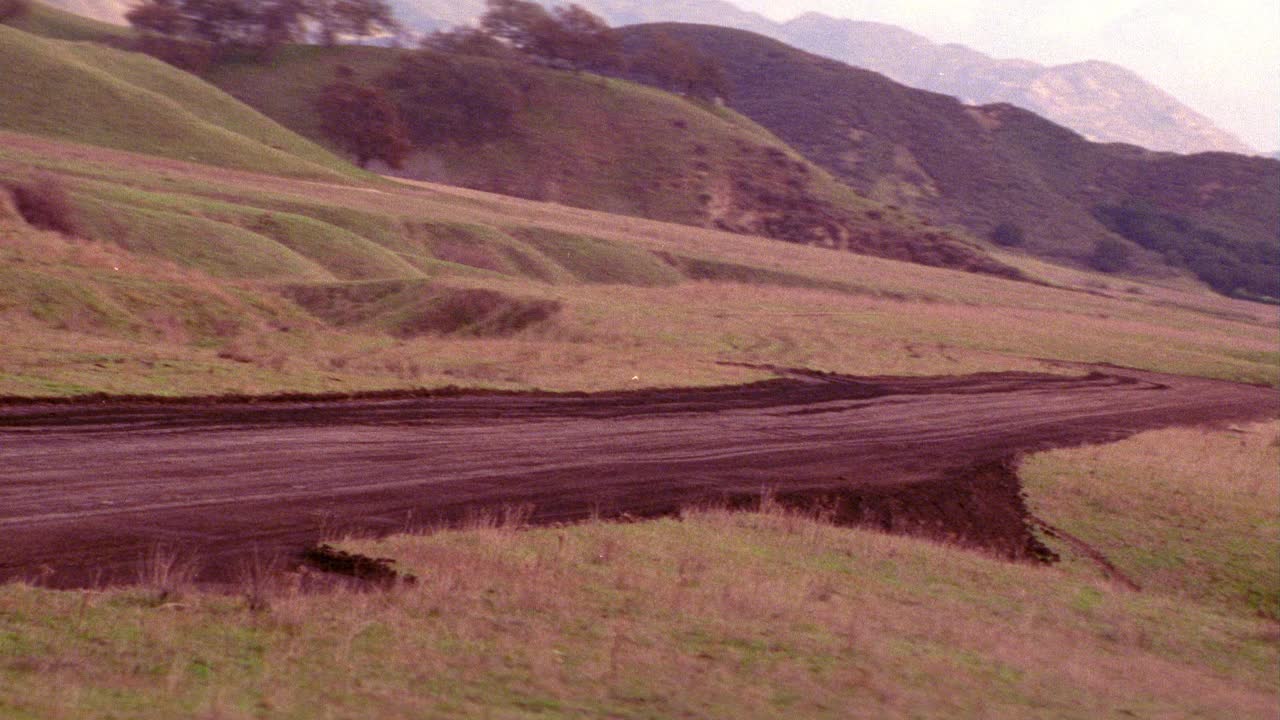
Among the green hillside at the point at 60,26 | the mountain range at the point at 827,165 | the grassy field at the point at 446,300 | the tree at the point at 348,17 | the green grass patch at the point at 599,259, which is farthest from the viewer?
the tree at the point at 348,17

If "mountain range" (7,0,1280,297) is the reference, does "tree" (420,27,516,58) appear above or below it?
above

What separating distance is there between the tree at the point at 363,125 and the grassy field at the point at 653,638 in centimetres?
8775

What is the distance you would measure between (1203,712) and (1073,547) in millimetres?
10301

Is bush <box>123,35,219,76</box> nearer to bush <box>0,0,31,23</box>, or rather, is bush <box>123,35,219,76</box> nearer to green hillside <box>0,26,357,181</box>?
bush <box>0,0,31,23</box>

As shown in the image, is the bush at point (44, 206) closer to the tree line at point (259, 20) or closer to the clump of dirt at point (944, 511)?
the clump of dirt at point (944, 511)

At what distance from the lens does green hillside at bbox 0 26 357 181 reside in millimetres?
70500

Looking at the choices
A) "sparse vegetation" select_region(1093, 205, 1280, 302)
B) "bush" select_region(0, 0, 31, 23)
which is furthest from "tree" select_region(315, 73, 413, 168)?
"sparse vegetation" select_region(1093, 205, 1280, 302)

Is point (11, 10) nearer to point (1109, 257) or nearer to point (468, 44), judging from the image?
point (468, 44)

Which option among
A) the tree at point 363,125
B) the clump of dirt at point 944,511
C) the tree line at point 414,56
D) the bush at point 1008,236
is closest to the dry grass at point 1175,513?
the clump of dirt at point 944,511

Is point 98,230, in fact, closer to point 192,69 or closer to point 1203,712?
point 1203,712

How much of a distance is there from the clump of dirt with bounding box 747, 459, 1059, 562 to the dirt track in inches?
1.9

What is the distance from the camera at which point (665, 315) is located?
43.2 metres

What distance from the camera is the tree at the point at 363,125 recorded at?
332 ft

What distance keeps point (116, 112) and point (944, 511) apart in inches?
2569
